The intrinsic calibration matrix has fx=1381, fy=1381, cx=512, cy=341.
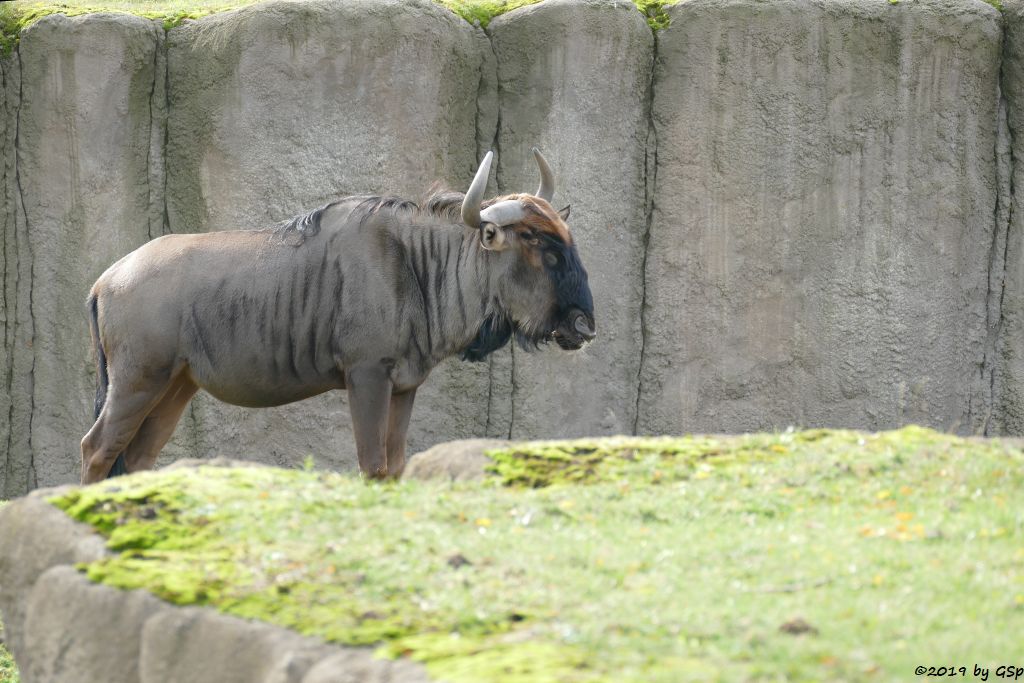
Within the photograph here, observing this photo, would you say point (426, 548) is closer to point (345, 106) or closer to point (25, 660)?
point (25, 660)

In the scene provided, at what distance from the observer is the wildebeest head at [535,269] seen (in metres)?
8.49

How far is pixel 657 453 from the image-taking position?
21.2 feet

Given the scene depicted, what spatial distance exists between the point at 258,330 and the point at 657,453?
3137mm

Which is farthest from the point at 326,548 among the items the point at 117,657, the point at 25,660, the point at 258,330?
the point at 258,330

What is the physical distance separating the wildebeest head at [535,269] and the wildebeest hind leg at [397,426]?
80 centimetres

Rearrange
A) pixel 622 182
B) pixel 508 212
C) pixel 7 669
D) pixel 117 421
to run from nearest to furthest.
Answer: pixel 7 669 → pixel 117 421 → pixel 508 212 → pixel 622 182

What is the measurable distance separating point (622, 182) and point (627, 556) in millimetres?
6260

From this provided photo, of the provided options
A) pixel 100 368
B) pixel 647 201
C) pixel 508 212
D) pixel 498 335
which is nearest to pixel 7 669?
pixel 100 368

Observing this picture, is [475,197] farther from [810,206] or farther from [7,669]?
[7,669]

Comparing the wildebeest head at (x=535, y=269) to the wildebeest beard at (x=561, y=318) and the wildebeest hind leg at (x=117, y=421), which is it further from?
the wildebeest hind leg at (x=117, y=421)

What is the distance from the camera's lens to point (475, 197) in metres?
8.38

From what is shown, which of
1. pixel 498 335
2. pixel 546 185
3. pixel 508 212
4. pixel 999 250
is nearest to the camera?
pixel 508 212

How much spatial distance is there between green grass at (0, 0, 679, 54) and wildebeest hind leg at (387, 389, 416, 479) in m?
3.61

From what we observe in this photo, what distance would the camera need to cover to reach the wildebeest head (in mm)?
8492
